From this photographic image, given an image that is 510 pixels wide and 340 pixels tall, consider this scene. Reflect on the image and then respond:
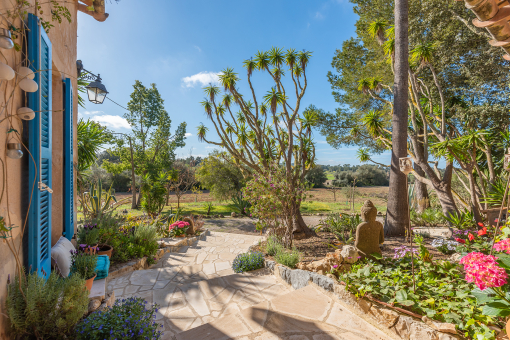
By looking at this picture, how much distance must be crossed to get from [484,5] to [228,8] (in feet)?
21.0

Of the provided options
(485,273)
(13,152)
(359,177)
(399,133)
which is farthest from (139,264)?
(359,177)

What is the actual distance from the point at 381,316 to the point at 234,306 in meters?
1.71

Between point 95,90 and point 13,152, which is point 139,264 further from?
point 13,152

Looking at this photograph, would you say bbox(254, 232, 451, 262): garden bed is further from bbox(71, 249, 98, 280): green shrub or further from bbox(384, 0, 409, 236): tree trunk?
bbox(71, 249, 98, 280): green shrub

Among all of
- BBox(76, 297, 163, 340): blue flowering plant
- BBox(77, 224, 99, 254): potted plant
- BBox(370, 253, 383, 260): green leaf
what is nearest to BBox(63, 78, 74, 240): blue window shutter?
BBox(77, 224, 99, 254): potted plant

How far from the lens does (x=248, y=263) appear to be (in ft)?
13.7

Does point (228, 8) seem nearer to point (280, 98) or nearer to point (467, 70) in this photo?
point (280, 98)

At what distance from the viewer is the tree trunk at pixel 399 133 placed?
18.2 feet

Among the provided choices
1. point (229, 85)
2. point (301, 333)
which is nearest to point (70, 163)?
point (301, 333)

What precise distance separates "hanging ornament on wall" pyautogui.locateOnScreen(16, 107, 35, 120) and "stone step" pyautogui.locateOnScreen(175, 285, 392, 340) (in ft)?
7.64

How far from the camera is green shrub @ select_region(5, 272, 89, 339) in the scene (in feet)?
5.32

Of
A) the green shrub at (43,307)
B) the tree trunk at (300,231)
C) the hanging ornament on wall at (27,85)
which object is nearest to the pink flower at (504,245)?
the green shrub at (43,307)

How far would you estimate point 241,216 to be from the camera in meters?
13.3

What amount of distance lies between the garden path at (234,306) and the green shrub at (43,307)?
0.97 meters
